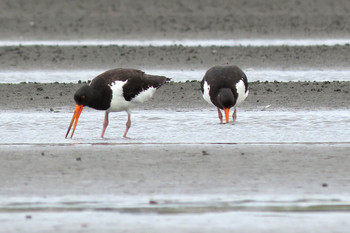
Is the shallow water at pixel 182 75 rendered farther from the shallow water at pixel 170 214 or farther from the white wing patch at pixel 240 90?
the shallow water at pixel 170 214

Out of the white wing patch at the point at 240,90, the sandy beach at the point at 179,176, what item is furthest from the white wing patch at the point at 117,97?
the white wing patch at the point at 240,90

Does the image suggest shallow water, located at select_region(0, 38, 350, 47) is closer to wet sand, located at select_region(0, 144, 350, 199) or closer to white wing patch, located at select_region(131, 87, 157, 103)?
white wing patch, located at select_region(131, 87, 157, 103)

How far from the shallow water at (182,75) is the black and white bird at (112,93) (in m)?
5.96

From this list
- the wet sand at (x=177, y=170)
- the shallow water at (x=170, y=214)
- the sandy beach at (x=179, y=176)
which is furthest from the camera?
the wet sand at (x=177, y=170)

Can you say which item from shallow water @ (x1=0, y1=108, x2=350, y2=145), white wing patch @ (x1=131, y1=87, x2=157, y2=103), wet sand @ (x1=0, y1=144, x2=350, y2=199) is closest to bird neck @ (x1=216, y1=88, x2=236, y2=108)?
shallow water @ (x1=0, y1=108, x2=350, y2=145)

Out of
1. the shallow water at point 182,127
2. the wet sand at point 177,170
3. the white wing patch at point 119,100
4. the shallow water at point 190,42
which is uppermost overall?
the shallow water at point 190,42

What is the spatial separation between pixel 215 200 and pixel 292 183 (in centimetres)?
99

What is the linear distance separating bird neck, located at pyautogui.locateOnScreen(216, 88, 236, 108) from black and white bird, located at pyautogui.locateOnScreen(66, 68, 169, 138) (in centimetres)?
102

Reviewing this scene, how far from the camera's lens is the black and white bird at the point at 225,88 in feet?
39.8

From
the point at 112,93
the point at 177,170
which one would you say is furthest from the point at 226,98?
the point at 177,170

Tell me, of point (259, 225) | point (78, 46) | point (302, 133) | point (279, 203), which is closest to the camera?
point (259, 225)

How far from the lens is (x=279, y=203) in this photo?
7352 millimetres

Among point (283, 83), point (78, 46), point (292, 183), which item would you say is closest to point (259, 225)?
point (292, 183)

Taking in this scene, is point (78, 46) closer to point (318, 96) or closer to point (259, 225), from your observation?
point (318, 96)
